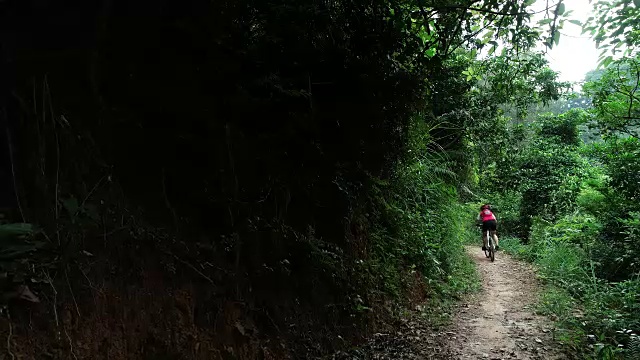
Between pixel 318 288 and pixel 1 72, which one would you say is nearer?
pixel 1 72

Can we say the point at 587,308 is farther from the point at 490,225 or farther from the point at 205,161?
the point at 490,225

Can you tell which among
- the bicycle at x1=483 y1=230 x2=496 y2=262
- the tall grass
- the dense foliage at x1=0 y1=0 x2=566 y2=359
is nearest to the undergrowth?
the tall grass

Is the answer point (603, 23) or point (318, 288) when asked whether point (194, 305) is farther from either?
point (603, 23)

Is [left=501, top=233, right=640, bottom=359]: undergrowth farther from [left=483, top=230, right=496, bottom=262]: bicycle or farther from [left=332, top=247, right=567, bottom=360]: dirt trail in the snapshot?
[left=483, top=230, right=496, bottom=262]: bicycle

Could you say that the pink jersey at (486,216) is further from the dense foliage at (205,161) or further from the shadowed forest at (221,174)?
the dense foliage at (205,161)

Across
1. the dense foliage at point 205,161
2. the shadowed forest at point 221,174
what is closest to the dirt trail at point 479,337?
the shadowed forest at point 221,174

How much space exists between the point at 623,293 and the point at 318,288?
545cm

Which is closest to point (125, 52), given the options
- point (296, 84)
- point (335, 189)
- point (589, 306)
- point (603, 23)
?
point (296, 84)

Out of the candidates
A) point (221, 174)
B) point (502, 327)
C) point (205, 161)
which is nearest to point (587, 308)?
point (502, 327)

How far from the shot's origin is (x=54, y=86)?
9.71 feet

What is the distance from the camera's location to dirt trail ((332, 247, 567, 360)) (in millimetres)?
5062

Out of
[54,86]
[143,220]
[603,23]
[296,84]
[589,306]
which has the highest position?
[603,23]

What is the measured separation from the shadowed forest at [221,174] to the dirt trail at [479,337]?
266 mm

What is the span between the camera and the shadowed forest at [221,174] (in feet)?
8.86
